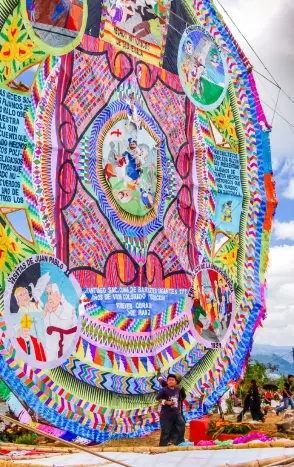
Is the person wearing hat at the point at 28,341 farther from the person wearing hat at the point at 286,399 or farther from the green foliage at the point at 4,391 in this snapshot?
the person wearing hat at the point at 286,399

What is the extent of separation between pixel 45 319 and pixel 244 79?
4412 millimetres

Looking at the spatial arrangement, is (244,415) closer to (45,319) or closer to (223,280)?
(223,280)

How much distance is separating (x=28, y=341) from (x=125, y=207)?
1.78 meters

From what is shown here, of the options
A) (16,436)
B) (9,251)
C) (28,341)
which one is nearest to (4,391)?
(28,341)

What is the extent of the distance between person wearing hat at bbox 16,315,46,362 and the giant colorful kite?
0.05 ft

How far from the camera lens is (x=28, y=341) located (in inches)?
255

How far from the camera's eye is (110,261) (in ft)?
24.3

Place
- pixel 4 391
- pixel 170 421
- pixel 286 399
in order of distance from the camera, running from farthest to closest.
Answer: pixel 286 399
pixel 170 421
pixel 4 391

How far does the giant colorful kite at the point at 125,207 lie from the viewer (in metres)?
6.59

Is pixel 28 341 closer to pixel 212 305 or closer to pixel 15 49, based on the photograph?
pixel 15 49

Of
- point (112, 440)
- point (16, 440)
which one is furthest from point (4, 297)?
point (112, 440)

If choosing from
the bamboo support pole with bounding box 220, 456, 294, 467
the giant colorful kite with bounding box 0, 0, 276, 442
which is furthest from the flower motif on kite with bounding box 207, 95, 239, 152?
the bamboo support pole with bounding box 220, 456, 294, 467

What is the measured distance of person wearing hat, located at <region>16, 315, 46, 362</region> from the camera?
6.44 metres

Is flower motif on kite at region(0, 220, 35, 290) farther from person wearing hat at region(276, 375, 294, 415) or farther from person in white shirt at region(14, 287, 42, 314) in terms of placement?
person wearing hat at region(276, 375, 294, 415)
